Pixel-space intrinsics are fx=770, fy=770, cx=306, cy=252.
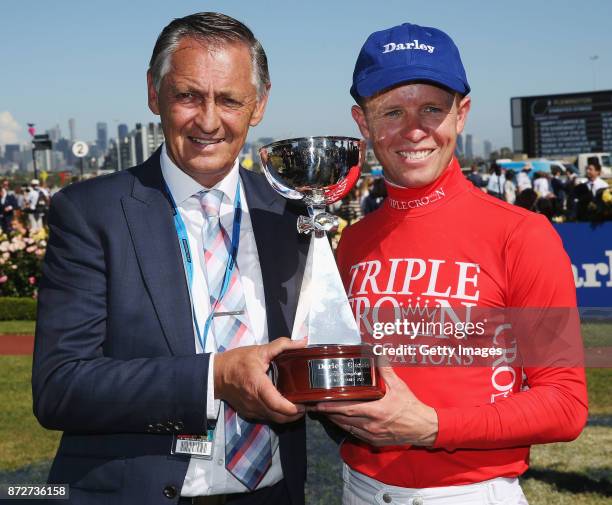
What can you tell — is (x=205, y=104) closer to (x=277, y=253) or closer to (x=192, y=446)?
(x=277, y=253)

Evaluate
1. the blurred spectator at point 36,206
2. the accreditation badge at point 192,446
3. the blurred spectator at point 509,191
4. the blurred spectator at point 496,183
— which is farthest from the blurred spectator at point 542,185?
the accreditation badge at point 192,446

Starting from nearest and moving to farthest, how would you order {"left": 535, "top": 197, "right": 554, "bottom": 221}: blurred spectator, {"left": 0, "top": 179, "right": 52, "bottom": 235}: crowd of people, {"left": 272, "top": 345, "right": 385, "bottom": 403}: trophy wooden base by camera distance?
{"left": 272, "top": 345, "right": 385, "bottom": 403}: trophy wooden base → {"left": 535, "top": 197, "right": 554, "bottom": 221}: blurred spectator → {"left": 0, "top": 179, "right": 52, "bottom": 235}: crowd of people

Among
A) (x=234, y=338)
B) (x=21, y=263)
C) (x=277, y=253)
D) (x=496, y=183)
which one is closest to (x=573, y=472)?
(x=277, y=253)

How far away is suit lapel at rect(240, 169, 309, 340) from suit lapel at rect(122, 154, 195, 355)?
0.30m

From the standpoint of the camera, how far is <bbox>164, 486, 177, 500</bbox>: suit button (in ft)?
7.55

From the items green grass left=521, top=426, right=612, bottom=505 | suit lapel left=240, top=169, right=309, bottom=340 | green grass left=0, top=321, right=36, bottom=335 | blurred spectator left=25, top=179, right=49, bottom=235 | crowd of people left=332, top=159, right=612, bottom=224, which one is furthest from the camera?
blurred spectator left=25, top=179, right=49, bottom=235

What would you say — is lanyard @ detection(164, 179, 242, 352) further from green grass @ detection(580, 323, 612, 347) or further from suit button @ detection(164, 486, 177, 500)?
green grass @ detection(580, 323, 612, 347)

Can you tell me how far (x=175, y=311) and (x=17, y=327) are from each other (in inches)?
455

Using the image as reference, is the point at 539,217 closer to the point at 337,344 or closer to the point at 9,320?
the point at 337,344

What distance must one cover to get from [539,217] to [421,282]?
1.28ft

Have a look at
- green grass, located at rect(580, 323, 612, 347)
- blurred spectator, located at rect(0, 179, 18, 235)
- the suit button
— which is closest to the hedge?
green grass, located at rect(580, 323, 612, 347)

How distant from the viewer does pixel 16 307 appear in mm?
13672

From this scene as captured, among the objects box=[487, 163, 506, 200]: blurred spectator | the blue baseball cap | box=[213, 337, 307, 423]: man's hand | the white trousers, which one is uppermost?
box=[487, 163, 506, 200]: blurred spectator

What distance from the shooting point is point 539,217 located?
7.34 ft
